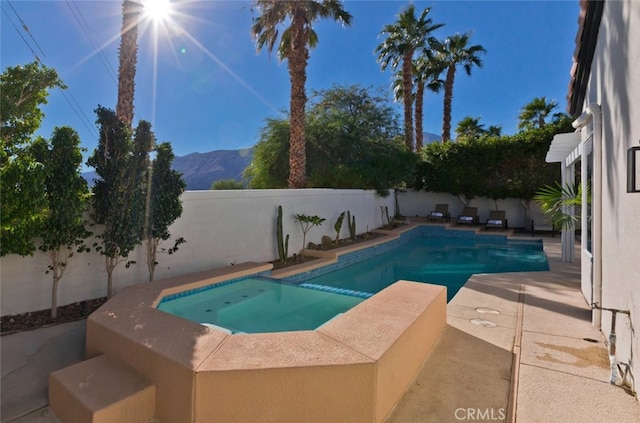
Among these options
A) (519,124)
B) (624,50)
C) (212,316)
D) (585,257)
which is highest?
(519,124)

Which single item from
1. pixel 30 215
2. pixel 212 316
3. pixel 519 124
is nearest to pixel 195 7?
pixel 30 215

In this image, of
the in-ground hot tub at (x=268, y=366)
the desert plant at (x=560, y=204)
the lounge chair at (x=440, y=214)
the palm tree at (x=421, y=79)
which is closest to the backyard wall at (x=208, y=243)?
the in-ground hot tub at (x=268, y=366)

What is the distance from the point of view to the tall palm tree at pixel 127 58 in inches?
344

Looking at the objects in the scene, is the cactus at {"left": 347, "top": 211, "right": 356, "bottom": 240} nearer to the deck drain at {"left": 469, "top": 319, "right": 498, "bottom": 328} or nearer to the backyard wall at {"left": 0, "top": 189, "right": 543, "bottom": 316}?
the backyard wall at {"left": 0, "top": 189, "right": 543, "bottom": 316}

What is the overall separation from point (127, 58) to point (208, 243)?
5.42m

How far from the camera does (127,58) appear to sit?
28.9 feet

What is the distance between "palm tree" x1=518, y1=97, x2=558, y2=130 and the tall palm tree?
24929mm

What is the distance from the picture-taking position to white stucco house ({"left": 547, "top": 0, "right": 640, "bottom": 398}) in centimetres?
307

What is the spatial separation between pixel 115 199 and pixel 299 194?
653 centimetres

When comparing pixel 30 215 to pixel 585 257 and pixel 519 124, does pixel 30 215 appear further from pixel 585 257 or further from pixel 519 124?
A: pixel 519 124

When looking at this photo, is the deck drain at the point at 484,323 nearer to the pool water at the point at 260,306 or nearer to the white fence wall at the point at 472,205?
the pool water at the point at 260,306

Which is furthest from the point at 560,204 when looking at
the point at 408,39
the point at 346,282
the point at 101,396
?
the point at 408,39

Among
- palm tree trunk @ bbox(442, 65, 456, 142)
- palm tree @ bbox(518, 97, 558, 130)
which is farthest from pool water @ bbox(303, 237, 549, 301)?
palm tree @ bbox(518, 97, 558, 130)

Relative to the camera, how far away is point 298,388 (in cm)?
283
